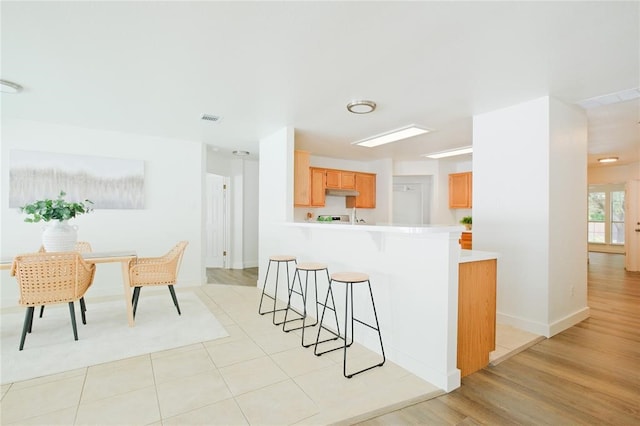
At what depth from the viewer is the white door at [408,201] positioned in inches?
286

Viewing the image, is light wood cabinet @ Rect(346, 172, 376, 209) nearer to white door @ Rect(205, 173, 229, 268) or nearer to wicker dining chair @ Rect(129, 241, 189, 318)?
white door @ Rect(205, 173, 229, 268)

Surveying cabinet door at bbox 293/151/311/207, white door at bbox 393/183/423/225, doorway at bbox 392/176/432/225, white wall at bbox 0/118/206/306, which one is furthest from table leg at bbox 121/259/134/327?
A: white door at bbox 393/183/423/225

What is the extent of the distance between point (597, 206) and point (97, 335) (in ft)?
42.7

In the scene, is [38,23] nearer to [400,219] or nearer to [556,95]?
[556,95]

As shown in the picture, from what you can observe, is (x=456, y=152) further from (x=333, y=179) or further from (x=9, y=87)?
(x=9, y=87)

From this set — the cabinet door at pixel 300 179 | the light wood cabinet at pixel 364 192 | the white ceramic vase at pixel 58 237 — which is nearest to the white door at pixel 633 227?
the light wood cabinet at pixel 364 192

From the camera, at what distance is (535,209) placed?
314 centimetres

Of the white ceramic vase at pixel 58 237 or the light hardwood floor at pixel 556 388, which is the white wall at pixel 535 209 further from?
the white ceramic vase at pixel 58 237

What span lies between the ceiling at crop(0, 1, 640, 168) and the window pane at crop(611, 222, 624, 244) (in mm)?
7753

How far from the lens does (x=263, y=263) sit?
4938mm

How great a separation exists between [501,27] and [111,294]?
18.0ft

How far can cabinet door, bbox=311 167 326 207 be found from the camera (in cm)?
615

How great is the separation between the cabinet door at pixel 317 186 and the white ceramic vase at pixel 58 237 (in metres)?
3.83

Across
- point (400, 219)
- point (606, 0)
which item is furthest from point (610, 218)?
point (606, 0)
